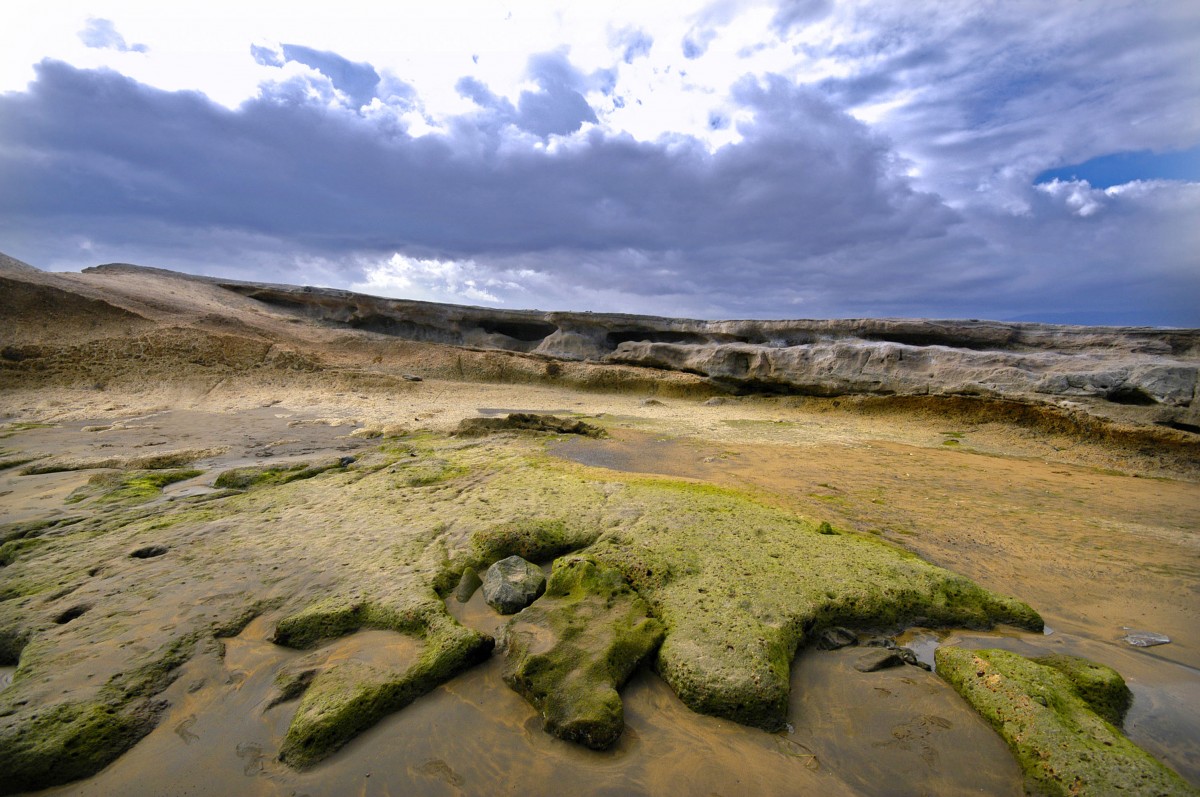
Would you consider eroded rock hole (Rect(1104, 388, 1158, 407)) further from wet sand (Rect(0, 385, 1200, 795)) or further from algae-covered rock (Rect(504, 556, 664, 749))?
algae-covered rock (Rect(504, 556, 664, 749))

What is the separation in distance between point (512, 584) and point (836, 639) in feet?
6.32

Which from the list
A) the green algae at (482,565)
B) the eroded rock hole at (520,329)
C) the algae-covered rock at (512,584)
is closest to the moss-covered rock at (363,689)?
the green algae at (482,565)

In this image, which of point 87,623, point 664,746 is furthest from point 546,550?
point 87,623

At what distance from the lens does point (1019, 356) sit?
1109cm

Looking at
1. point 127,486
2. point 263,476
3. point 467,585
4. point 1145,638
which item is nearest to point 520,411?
point 263,476

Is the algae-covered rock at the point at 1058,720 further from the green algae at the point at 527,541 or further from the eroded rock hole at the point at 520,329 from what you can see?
the eroded rock hole at the point at 520,329

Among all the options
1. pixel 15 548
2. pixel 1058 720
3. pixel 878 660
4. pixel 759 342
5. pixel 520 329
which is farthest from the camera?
pixel 520 329

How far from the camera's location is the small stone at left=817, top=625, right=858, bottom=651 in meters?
2.87

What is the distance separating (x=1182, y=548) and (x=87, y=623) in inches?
321

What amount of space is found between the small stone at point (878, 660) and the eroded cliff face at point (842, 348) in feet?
32.1

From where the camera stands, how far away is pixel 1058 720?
7.32 ft

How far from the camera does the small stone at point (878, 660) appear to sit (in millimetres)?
2707

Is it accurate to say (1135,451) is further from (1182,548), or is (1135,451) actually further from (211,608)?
(211,608)

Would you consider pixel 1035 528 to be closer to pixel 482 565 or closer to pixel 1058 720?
pixel 1058 720
